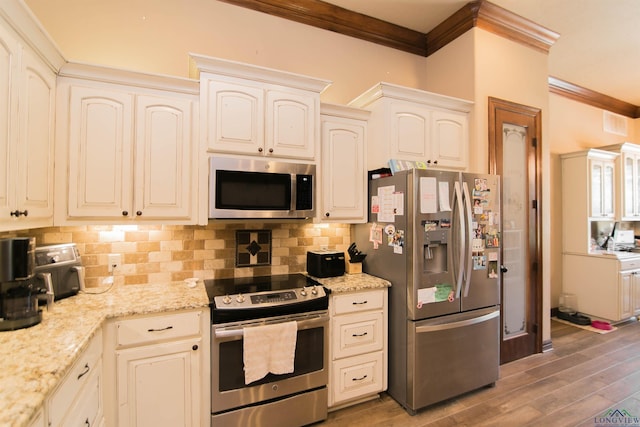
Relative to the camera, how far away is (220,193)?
2084 millimetres

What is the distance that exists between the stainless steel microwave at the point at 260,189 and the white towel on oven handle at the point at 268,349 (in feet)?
2.48

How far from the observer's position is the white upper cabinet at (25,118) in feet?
4.43

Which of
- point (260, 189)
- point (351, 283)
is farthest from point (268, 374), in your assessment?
point (260, 189)

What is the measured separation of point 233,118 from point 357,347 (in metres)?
1.89

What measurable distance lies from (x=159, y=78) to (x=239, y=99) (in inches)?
20.2

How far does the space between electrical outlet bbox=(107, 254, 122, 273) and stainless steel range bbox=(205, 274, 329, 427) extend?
2.09 feet

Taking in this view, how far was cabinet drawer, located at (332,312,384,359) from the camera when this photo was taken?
2.22 m

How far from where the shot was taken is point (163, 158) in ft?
6.68

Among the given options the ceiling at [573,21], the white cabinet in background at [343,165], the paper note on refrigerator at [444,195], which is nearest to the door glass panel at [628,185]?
the ceiling at [573,21]

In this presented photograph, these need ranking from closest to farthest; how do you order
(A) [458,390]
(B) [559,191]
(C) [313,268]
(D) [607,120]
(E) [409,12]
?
1. (A) [458,390]
2. (C) [313,268]
3. (E) [409,12]
4. (B) [559,191]
5. (D) [607,120]

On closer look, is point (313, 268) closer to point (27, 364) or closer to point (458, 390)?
point (458, 390)

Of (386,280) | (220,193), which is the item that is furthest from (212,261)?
(386,280)

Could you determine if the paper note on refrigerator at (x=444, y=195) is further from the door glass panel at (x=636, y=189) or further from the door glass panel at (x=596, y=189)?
the door glass panel at (x=636, y=189)

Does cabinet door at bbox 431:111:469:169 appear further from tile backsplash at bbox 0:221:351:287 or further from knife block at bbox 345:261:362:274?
tile backsplash at bbox 0:221:351:287
